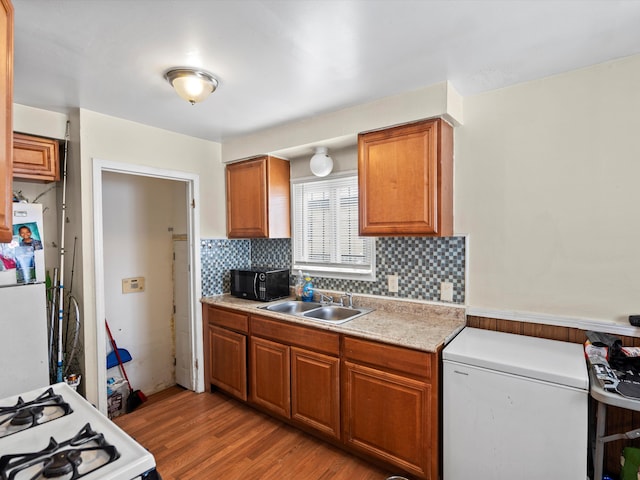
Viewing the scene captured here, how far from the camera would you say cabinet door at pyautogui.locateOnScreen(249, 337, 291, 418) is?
253cm

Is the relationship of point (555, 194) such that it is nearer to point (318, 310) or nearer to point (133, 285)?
point (318, 310)

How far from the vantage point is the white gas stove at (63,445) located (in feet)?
2.99

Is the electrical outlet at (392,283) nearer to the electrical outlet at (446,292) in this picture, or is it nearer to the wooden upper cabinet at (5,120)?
the electrical outlet at (446,292)

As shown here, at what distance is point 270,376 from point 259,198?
152cm

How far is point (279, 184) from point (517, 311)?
7.05 ft

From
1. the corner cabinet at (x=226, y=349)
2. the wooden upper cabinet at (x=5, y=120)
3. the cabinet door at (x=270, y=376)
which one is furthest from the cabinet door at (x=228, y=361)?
the wooden upper cabinet at (x=5, y=120)

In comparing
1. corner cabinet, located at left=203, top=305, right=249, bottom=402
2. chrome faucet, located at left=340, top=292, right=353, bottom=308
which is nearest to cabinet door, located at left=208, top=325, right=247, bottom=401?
corner cabinet, located at left=203, top=305, right=249, bottom=402

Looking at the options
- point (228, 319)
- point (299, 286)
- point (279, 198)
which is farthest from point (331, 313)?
point (279, 198)

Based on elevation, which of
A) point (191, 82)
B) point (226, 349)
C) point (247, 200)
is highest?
point (191, 82)

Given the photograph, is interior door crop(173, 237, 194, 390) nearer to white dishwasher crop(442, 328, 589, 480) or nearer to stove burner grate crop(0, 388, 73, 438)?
stove burner grate crop(0, 388, 73, 438)

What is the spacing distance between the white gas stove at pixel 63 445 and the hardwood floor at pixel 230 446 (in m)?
1.13

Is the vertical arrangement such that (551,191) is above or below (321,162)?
below

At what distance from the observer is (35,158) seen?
2.40 metres

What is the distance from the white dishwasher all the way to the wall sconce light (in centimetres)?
163
